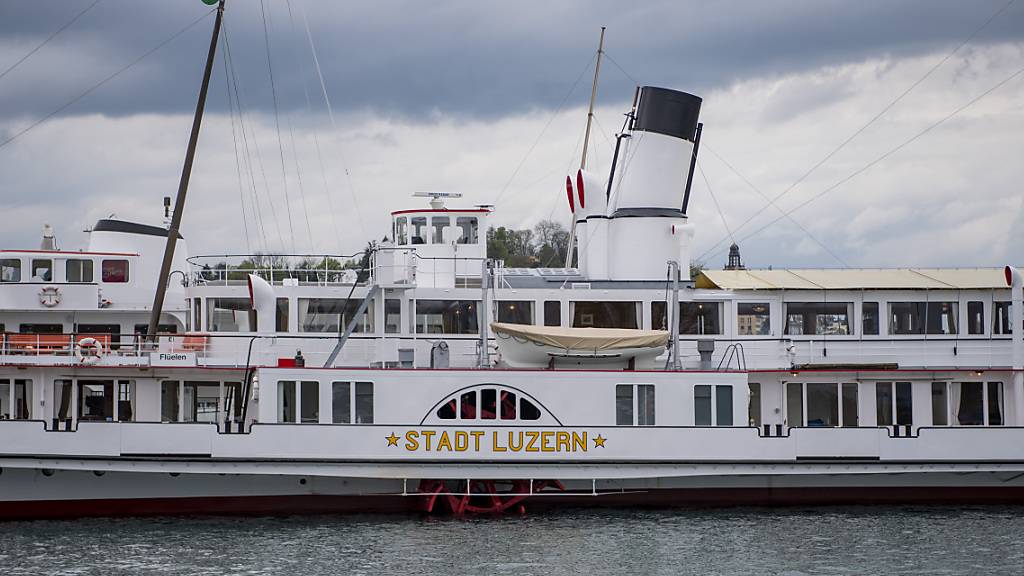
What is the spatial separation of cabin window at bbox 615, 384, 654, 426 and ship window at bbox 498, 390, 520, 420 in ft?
5.45

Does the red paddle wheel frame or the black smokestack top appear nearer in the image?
the red paddle wheel frame

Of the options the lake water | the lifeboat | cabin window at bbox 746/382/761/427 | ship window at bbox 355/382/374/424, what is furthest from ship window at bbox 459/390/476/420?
cabin window at bbox 746/382/761/427

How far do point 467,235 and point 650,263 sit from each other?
4.49m

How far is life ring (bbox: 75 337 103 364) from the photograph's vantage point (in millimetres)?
25438

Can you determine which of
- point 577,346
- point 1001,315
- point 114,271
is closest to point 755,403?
point 577,346

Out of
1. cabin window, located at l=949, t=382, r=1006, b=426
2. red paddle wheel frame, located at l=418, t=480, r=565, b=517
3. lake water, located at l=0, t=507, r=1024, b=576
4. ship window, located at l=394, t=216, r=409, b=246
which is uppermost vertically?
ship window, located at l=394, t=216, r=409, b=246

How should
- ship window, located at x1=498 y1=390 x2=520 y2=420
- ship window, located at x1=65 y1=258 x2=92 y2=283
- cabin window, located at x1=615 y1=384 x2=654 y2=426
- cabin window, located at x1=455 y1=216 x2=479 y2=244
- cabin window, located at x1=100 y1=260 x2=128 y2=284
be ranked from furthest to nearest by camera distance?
cabin window, located at x1=100 y1=260 x2=128 y2=284 < ship window, located at x1=65 y1=258 x2=92 y2=283 < cabin window, located at x1=455 y1=216 x2=479 y2=244 < cabin window, located at x1=615 y1=384 x2=654 y2=426 < ship window, located at x1=498 y1=390 x2=520 y2=420

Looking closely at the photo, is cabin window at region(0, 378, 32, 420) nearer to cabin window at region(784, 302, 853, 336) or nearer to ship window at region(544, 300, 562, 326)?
ship window at region(544, 300, 562, 326)

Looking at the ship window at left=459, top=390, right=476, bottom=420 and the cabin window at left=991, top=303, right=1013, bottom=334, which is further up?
the cabin window at left=991, top=303, right=1013, bottom=334

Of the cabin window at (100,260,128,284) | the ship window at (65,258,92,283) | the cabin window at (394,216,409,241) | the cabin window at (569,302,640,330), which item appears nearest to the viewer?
the cabin window at (569,302,640,330)

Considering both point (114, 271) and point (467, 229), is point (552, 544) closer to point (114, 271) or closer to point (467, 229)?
point (467, 229)

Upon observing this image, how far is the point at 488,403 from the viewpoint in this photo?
25125mm

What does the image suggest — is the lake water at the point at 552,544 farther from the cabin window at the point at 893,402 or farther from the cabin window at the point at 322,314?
the cabin window at the point at 322,314

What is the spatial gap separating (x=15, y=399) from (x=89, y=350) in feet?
7.51
